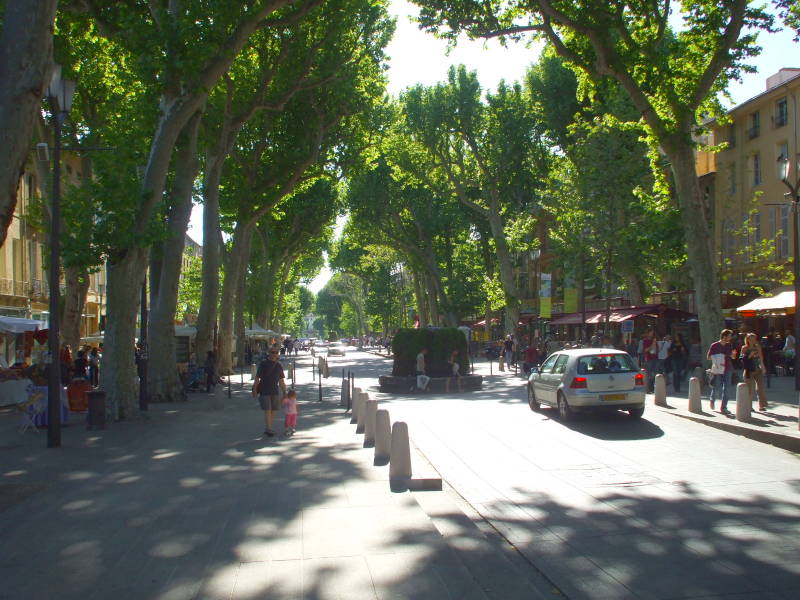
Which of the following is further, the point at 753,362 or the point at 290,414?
the point at 753,362

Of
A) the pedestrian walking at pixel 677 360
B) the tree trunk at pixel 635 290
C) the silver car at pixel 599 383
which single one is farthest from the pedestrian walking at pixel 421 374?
the tree trunk at pixel 635 290

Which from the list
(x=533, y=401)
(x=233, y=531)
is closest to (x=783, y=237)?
(x=533, y=401)

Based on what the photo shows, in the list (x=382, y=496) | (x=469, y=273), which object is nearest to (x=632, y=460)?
(x=382, y=496)

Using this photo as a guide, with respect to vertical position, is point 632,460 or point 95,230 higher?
point 95,230

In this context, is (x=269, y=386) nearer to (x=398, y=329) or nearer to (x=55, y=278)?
(x=55, y=278)

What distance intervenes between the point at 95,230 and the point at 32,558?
10062 mm

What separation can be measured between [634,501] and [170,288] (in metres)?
15.7

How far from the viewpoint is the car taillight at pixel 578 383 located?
15.3 metres

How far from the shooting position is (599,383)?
1527 cm

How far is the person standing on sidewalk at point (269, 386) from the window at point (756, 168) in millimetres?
29639

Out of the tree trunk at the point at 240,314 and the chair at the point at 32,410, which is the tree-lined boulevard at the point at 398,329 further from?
the tree trunk at the point at 240,314

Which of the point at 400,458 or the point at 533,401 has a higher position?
the point at 400,458

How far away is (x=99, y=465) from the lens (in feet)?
35.5

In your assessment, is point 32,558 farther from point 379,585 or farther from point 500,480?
point 500,480
